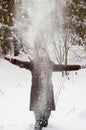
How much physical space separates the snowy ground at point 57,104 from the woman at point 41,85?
358 millimetres

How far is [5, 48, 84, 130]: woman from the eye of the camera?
677cm

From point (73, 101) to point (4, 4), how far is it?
10.2 meters

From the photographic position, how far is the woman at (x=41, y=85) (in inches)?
266

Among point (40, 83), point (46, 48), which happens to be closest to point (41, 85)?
point (40, 83)

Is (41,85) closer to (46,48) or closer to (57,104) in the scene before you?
(57,104)

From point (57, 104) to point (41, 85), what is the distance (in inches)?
110

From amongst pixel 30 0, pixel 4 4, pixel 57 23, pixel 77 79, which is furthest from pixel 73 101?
pixel 4 4

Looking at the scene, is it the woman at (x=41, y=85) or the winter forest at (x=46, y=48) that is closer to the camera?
the woman at (x=41, y=85)

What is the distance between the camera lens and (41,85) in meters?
6.77

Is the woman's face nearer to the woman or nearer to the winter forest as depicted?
the woman

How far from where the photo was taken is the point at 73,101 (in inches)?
384

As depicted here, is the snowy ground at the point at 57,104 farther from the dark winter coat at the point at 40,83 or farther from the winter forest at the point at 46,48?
the dark winter coat at the point at 40,83

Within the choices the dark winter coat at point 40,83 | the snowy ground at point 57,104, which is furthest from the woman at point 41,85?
the snowy ground at point 57,104

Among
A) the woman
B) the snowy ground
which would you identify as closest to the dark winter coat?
the woman
